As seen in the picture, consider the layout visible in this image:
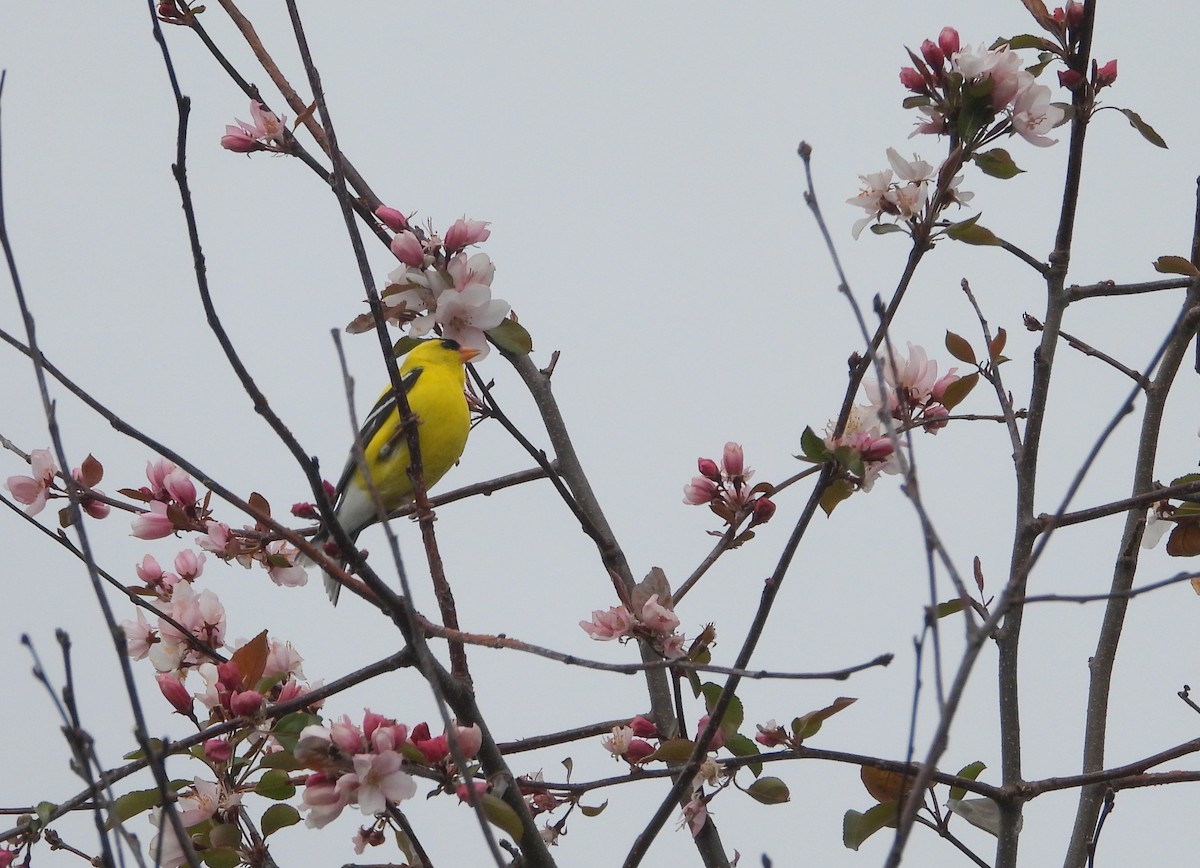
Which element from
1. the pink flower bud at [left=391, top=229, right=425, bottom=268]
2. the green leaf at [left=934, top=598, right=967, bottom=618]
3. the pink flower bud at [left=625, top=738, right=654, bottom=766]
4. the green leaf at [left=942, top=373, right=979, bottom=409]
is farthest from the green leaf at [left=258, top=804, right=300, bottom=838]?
the green leaf at [left=942, top=373, right=979, bottom=409]

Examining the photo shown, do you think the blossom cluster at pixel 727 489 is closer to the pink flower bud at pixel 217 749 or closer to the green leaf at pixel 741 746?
the green leaf at pixel 741 746

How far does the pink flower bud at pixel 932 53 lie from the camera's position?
8.75 ft

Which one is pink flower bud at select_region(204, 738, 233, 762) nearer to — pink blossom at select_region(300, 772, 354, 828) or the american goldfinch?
pink blossom at select_region(300, 772, 354, 828)

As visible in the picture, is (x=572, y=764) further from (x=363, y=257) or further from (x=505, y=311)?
(x=363, y=257)

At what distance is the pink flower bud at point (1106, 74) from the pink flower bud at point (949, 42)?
460 millimetres

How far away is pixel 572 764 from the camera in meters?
3.13

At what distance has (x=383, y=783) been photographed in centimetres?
206

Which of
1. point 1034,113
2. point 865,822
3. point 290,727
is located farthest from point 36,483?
point 1034,113

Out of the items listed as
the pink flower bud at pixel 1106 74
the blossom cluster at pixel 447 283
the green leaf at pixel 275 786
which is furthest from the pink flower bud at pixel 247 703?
the pink flower bud at pixel 1106 74

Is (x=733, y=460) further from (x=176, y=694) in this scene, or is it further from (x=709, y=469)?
(x=176, y=694)

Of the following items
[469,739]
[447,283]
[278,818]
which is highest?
[447,283]

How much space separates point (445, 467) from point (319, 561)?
3018mm

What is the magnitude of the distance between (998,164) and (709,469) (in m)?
1.01

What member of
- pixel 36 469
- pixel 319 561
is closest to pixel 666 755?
pixel 319 561
